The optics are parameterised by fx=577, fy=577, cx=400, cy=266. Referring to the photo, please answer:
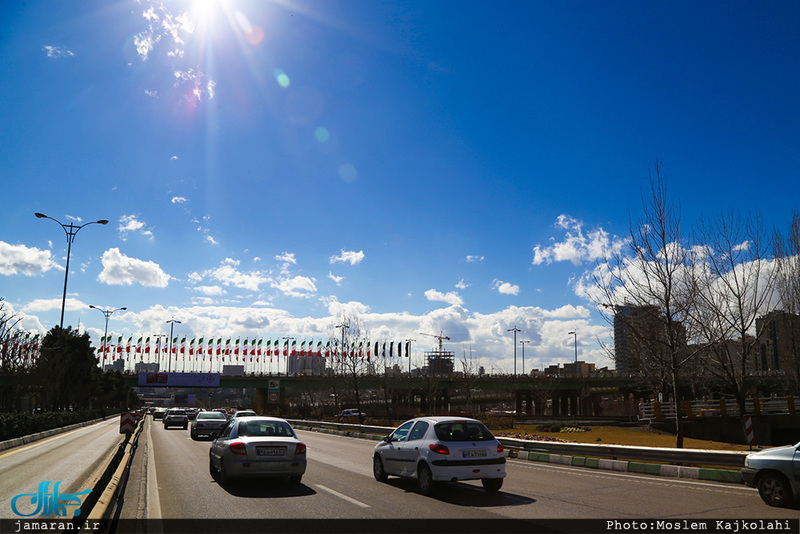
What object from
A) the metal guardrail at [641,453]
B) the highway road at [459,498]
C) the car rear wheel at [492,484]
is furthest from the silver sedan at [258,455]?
the metal guardrail at [641,453]

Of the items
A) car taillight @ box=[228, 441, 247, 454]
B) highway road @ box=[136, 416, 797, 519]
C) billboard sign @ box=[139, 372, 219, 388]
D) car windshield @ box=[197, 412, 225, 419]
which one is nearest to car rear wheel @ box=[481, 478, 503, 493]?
highway road @ box=[136, 416, 797, 519]

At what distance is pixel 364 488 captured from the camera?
471 inches

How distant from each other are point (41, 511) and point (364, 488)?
574 centimetres

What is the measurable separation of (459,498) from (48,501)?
748 centimetres

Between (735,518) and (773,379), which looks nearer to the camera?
(735,518)

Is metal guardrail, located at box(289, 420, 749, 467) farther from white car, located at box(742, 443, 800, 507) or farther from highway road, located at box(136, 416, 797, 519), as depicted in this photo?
white car, located at box(742, 443, 800, 507)

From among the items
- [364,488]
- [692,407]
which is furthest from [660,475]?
[692,407]

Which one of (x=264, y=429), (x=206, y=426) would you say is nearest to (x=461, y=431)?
(x=264, y=429)

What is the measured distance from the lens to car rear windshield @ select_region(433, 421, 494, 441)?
1141 cm

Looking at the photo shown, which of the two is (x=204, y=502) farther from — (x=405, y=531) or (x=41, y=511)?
(x=405, y=531)

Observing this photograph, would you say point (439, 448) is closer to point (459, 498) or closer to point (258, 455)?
point (459, 498)

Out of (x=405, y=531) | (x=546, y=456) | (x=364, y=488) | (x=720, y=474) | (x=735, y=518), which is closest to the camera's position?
(x=405, y=531)

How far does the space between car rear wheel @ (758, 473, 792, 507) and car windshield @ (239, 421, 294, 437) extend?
9317mm

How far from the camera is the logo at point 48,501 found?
30.5 feet
